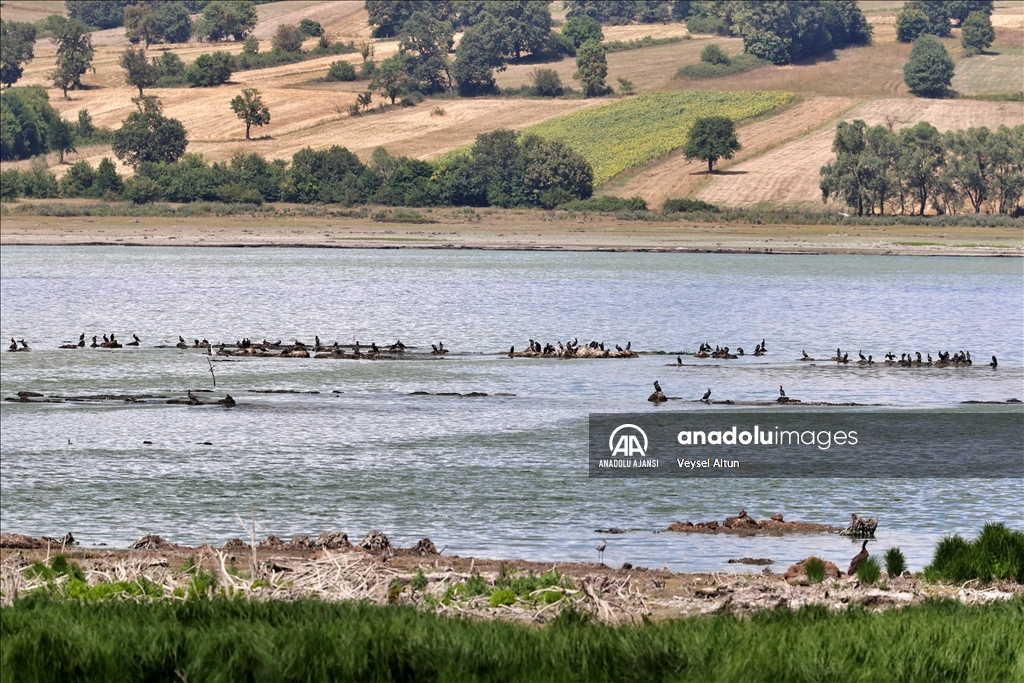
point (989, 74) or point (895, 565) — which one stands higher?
point (989, 74)

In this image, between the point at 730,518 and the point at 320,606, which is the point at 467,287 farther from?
the point at 320,606

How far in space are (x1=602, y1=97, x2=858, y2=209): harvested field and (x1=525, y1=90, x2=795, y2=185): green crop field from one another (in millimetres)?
2459

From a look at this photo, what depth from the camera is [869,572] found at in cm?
1452

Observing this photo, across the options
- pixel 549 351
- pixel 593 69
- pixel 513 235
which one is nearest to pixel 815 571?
pixel 549 351

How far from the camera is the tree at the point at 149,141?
165625mm

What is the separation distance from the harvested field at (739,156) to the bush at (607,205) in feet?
4.86

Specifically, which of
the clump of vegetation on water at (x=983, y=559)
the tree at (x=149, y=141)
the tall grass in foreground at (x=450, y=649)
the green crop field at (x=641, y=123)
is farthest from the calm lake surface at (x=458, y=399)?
the tree at (x=149, y=141)

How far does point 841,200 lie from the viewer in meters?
134

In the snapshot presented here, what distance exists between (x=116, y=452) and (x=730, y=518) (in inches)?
471

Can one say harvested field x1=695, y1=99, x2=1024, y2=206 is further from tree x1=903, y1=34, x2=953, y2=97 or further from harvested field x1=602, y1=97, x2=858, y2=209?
tree x1=903, y1=34, x2=953, y2=97

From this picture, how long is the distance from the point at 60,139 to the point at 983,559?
17520 cm

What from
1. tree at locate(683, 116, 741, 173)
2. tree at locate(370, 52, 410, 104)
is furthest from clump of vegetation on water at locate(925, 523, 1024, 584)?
tree at locate(370, 52, 410, 104)

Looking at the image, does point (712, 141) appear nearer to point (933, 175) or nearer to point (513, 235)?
point (933, 175)

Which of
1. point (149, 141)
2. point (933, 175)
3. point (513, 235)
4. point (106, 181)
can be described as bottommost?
point (513, 235)
